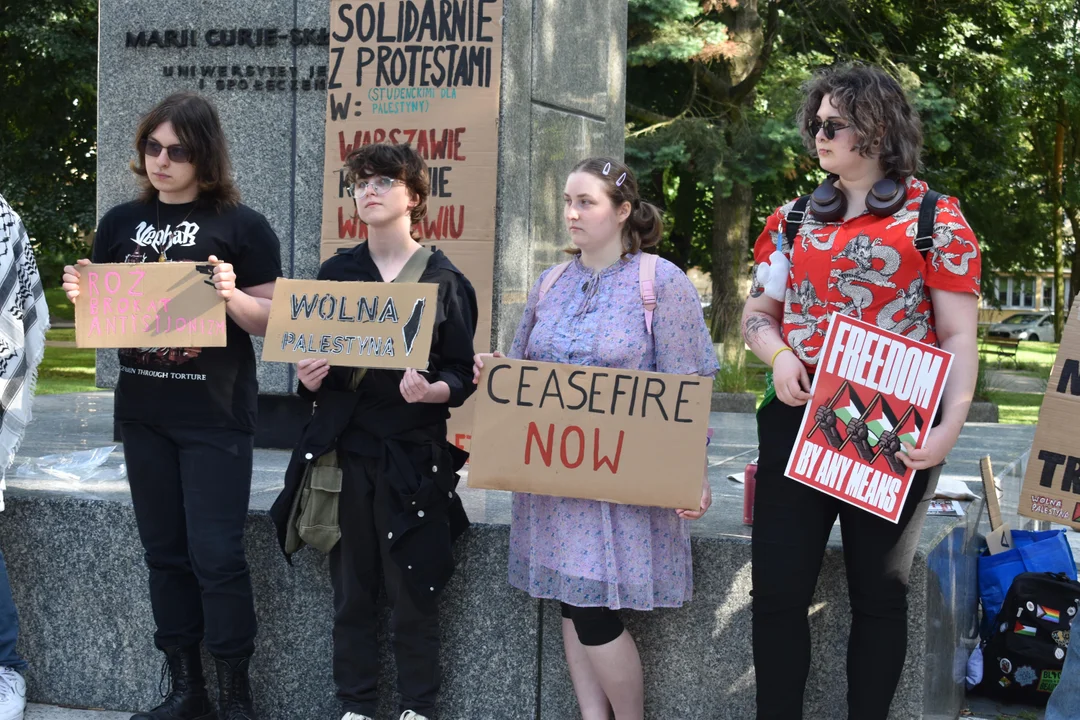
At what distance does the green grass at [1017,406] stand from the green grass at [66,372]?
1034 centimetres

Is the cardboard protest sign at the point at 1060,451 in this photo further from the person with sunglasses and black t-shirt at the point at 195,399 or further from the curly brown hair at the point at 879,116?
the person with sunglasses and black t-shirt at the point at 195,399

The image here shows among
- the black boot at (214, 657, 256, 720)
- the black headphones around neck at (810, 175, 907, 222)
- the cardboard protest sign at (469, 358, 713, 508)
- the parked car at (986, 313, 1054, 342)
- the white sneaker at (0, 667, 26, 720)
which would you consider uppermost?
the black headphones around neck at (810, 175, 907, 222)

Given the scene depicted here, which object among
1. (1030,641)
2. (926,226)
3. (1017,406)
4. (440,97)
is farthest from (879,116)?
(1017,406)

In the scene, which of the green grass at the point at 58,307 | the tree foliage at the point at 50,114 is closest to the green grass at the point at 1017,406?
the tree foliage at the point at 50,114

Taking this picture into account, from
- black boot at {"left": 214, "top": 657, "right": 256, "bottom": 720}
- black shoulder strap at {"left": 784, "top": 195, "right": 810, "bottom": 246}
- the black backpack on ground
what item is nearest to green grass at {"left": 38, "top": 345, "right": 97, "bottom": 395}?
black boot at {"left": 214, "top": 657, "right": 256, "bottom": 720}

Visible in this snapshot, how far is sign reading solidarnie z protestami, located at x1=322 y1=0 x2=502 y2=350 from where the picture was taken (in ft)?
19.8

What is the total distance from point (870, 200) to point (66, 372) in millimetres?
17016

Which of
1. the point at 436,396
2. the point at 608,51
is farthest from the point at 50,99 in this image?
the point at 436,396

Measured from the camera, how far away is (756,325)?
11.5 ft

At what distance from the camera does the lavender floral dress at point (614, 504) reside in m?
3.69

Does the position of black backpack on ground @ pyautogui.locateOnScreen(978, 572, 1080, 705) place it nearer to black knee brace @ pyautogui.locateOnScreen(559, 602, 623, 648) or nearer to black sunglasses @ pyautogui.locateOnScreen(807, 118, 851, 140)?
black knee brace @ pyautogui.locateOnScreen(559, 602, 623, 648)

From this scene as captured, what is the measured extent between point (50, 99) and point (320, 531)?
16.6 m

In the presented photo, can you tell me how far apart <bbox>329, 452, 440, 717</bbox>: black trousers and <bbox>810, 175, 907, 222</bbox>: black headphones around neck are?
1549 millimetres

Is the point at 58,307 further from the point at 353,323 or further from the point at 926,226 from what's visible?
the point at 926,226
